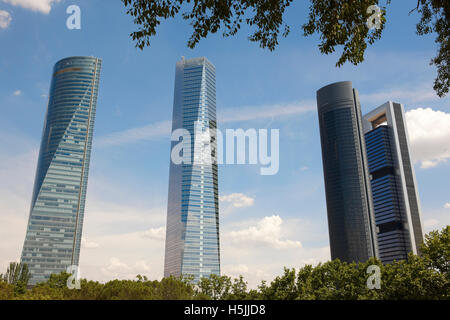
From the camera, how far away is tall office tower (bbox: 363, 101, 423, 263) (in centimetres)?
17625

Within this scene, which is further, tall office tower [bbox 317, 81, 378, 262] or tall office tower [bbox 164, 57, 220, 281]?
tall office tower [bbox 164, 57, 220, 281]

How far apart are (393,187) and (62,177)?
570 ft

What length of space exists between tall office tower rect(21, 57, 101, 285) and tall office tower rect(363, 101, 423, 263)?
16081 centimetres

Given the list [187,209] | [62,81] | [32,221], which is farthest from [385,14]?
[62,81]

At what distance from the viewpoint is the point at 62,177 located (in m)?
182

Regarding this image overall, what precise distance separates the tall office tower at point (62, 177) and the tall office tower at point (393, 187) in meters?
161
